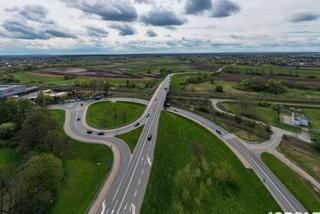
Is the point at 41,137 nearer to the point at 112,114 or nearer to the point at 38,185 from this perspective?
the point at 38,185

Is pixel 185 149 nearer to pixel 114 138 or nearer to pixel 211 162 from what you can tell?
pixel 211 162

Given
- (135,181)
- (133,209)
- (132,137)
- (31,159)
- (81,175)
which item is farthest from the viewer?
(132,137)

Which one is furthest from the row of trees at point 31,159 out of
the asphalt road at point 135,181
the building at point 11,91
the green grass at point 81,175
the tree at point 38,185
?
the building at point 11,91

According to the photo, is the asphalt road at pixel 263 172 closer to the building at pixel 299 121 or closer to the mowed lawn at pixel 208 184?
the mowed lawn at pixel 208 184

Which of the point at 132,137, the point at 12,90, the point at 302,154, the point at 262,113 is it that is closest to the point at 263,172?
the point at 302,154

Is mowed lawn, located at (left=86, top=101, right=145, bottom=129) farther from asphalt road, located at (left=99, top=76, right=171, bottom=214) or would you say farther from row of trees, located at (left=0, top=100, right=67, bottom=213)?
row of trees, located at (left=0, top=100, right=67, bottom=213)
